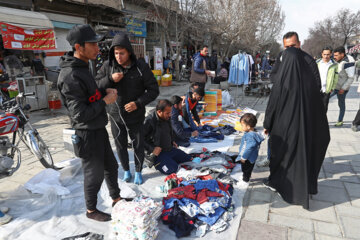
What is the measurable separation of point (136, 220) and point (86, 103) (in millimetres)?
1110

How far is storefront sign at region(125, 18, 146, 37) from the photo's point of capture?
49.0ft

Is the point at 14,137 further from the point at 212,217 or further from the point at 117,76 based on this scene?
the point at 212,217

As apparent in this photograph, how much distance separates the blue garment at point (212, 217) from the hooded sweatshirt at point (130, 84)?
4.74ft

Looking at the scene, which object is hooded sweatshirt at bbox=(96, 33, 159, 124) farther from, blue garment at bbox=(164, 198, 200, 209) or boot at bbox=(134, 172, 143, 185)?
blue garment at bbox=(164, 198, 200, 209)

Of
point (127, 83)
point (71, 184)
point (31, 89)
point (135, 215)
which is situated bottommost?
point (71, 184)

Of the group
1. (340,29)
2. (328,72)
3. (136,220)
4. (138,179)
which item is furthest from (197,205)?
(340,29)

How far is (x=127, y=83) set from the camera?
3.03 metres

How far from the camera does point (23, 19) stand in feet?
24.4

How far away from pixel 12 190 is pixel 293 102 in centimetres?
359

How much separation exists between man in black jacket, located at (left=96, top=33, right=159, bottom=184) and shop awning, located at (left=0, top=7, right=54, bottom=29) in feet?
19.6

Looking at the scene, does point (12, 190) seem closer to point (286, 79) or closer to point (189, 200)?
point (189, 200)

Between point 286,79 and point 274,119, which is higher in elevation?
point 286,79

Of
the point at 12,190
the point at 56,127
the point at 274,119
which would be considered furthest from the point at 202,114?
the point at 12,190

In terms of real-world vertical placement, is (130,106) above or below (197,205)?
above
